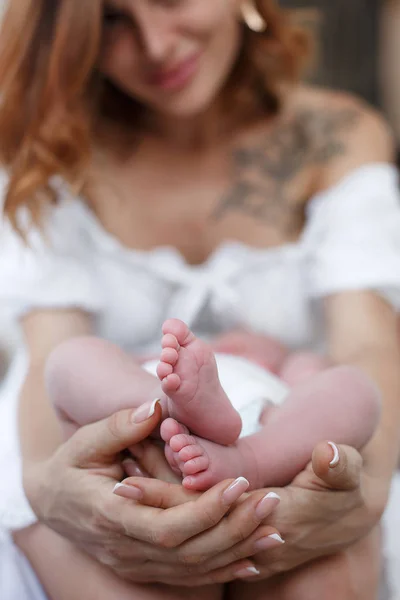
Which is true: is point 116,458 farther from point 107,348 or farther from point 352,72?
point 352,72

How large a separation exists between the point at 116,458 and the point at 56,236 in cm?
51

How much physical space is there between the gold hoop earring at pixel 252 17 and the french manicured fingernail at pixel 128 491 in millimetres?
845

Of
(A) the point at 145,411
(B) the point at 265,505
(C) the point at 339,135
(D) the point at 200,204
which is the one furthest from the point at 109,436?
(C) the point at 339,135

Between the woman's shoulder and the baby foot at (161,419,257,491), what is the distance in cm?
69

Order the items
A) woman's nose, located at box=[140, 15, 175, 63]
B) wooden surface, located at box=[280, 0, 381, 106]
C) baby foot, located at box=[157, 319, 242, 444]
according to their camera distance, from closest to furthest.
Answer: baby foot, located at box=[157, 319, 242, 444]
woman's nose, located at box=[140, 15, 175, 63]
wooden surface, located at box=[280, 0, 381, 106]

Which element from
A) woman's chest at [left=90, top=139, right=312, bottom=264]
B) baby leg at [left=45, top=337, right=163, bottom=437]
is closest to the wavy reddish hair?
woman's chest at [left=90, top=139, right=312, bottom=264]

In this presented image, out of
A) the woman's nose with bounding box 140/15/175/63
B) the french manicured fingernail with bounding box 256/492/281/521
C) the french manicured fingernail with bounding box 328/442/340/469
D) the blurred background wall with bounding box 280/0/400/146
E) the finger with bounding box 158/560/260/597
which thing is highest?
the woman's nose with bounding box 140/15/175/63

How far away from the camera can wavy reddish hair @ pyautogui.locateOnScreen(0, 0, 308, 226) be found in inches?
35.8

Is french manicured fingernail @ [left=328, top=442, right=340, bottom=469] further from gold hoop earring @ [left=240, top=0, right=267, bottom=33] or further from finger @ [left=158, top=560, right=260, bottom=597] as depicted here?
gold hoop earring @ [left=240, top=0, right=267, bottom=33]

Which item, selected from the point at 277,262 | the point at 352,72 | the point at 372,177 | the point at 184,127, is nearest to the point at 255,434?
the point at 277,262

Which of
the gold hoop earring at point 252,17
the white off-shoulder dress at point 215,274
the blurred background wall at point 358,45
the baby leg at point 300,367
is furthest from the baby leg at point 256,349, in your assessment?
the blurred background wall at point 358,45

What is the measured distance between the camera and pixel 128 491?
572mm

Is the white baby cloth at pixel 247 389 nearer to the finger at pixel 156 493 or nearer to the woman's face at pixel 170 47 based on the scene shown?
the finger at pixel 156 493

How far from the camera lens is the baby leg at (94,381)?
61 cm
